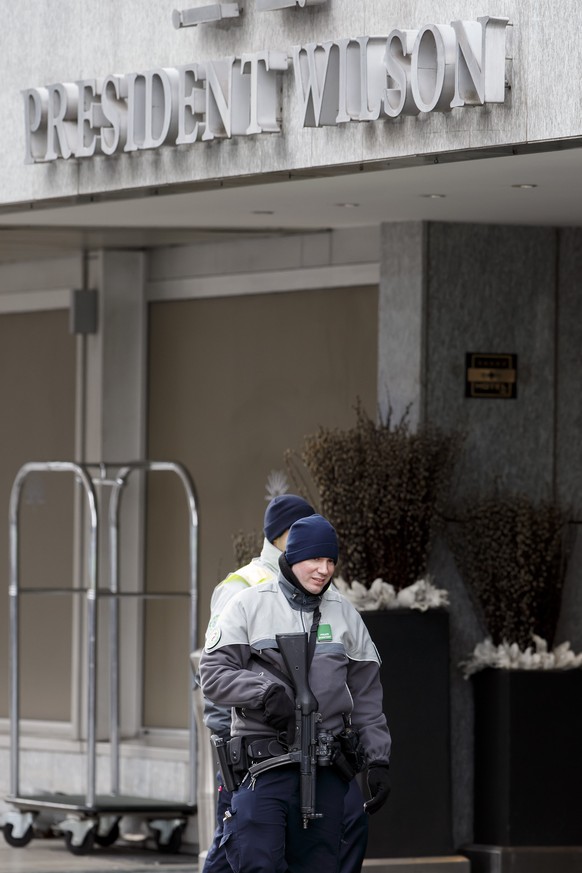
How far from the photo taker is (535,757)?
8914mm

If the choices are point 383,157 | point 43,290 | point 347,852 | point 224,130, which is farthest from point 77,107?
point 347,852

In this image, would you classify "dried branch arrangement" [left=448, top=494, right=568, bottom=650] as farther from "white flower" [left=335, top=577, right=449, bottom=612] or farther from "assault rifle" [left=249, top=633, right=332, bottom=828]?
"assault rifle" [left=249, top=633, right=332, bottom=828]

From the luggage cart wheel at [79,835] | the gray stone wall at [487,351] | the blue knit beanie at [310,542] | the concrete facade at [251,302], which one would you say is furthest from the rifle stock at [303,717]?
the luggage cart wheel at [79,835]

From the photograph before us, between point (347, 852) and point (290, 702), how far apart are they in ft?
2.15

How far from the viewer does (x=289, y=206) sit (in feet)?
30.0

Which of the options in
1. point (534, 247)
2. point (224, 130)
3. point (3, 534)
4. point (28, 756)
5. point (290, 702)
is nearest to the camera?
point (290, 702)

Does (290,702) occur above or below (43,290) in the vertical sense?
below

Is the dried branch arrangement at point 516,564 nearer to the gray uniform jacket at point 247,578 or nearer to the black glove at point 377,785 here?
the gray uniform jacket at point 247,578

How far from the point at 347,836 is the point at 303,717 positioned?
1.74ft

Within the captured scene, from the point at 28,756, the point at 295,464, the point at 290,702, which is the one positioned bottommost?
the point at 28,756

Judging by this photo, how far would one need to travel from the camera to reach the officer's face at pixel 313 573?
20.4ft

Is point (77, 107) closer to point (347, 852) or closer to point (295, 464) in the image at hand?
point (295, 464)

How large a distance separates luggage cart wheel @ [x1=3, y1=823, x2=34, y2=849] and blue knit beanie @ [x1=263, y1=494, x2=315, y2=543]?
12.7ft

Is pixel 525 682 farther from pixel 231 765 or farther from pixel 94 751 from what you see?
pixel 231 765
